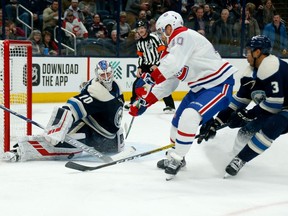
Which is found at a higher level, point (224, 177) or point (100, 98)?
point (100, 98)

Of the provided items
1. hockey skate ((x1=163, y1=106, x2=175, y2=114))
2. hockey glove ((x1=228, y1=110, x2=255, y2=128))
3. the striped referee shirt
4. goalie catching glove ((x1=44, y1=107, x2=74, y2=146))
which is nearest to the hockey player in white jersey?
hockey glove ((x1=228, y1=110, x2=255, y2=128))

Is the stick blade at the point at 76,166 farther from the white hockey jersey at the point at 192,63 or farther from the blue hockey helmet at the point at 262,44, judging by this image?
the blue hockey helmet at the point at 262,44

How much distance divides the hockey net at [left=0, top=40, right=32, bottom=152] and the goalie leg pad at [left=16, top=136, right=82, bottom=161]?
21cm

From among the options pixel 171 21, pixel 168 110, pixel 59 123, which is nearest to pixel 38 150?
pixel 59 123

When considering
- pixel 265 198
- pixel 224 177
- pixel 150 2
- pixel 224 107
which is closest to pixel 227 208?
pixel 265 198

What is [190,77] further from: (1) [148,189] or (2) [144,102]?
(1) [148,189]

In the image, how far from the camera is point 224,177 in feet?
11.7

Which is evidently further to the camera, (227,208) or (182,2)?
(182,2)

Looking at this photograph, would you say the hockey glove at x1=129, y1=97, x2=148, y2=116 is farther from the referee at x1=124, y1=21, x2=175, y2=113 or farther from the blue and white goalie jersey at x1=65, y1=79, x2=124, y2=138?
the referee at x1=124, y1=21, x2=175, y2=113

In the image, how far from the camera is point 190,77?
11.9 feet

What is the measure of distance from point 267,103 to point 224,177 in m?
0.49

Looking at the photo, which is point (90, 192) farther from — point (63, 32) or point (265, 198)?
point (63, 32)

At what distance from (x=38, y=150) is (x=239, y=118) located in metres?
1.26

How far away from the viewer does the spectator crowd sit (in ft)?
24.8
